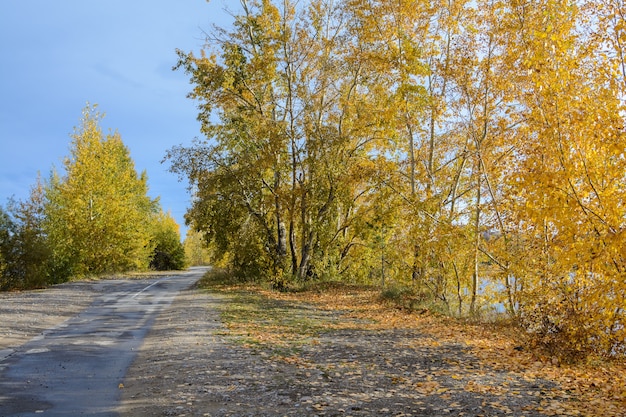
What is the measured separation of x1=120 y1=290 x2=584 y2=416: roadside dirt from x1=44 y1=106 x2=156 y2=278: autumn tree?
2648 cm

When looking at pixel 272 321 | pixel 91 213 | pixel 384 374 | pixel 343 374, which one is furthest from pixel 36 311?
pixel 91 213

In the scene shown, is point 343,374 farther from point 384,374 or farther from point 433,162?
point 433,162

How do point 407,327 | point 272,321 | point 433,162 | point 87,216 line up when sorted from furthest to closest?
point 87,216, point 433,162, point 272,321, point 407,327

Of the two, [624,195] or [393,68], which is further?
[393,68]

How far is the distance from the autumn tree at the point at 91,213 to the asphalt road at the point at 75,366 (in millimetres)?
21337

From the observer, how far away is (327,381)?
7.82 metres

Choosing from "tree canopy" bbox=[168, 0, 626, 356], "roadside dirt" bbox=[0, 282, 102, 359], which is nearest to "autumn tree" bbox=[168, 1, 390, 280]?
"tree canopy" bbox=[168, 0, 626, 356]

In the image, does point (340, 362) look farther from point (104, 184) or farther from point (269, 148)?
point (104, 184)

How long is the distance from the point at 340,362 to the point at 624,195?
18.7 feet

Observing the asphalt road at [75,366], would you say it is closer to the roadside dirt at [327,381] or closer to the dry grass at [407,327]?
the roadside dirt at [327,381]

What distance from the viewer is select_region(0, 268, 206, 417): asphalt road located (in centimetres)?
664

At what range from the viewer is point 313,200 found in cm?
2394

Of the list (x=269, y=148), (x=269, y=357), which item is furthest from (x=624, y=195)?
(x=269, y=148)

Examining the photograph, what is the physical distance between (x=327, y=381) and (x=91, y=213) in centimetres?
3232
